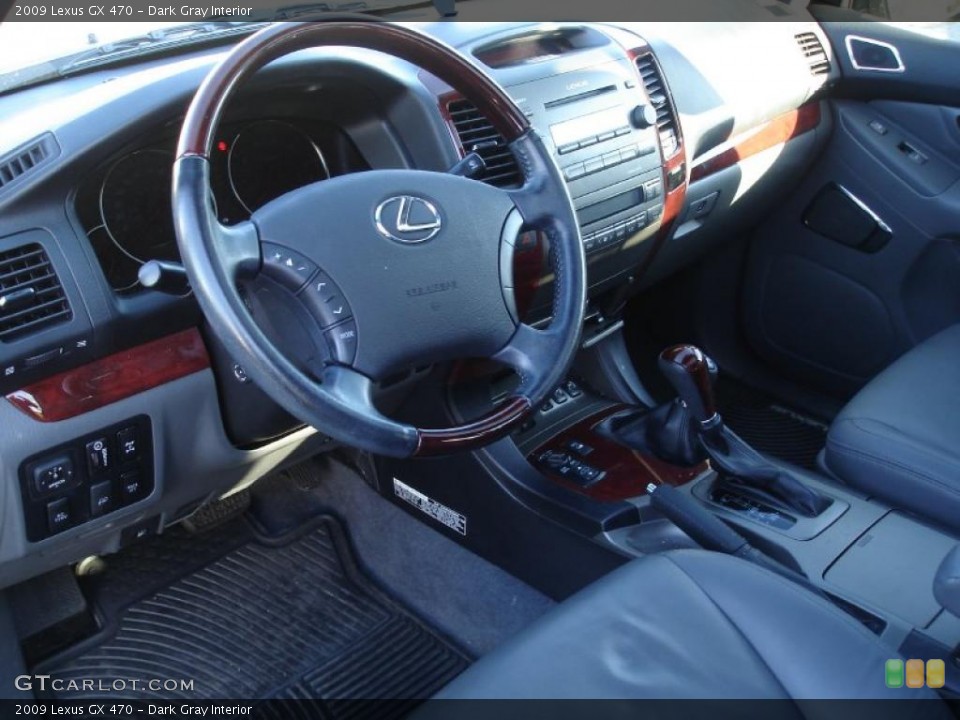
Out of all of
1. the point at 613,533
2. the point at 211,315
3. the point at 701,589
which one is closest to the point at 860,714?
the point at 701,589

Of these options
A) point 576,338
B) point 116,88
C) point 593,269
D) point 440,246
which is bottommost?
point 593,269

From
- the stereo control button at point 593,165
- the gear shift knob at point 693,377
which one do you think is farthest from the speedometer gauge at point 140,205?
the gear shift knob at point 693,377

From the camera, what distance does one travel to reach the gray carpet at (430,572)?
2.07 m

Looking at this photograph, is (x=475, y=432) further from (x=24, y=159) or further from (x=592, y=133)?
(x=592, y=133)

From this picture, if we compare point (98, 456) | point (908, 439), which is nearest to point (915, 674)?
point (908, 439)

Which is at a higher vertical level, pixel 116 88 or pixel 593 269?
pixel 116 88

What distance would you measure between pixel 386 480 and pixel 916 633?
1.15 metres

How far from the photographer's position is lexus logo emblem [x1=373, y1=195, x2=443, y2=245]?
1.33 m

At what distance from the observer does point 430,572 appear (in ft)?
7.20

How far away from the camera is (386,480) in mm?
2266

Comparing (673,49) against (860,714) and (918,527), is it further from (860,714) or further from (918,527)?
(860,714)

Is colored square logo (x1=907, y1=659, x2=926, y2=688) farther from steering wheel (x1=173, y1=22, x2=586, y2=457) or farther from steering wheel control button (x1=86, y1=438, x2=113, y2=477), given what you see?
steering wheel control button (x1=86, y1=438, x2=113, y2=477)

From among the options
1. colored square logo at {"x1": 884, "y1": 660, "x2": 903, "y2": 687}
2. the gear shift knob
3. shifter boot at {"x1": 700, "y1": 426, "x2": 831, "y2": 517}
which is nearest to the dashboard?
the gear shift knob

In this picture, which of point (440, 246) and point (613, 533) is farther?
point (613, 533)
